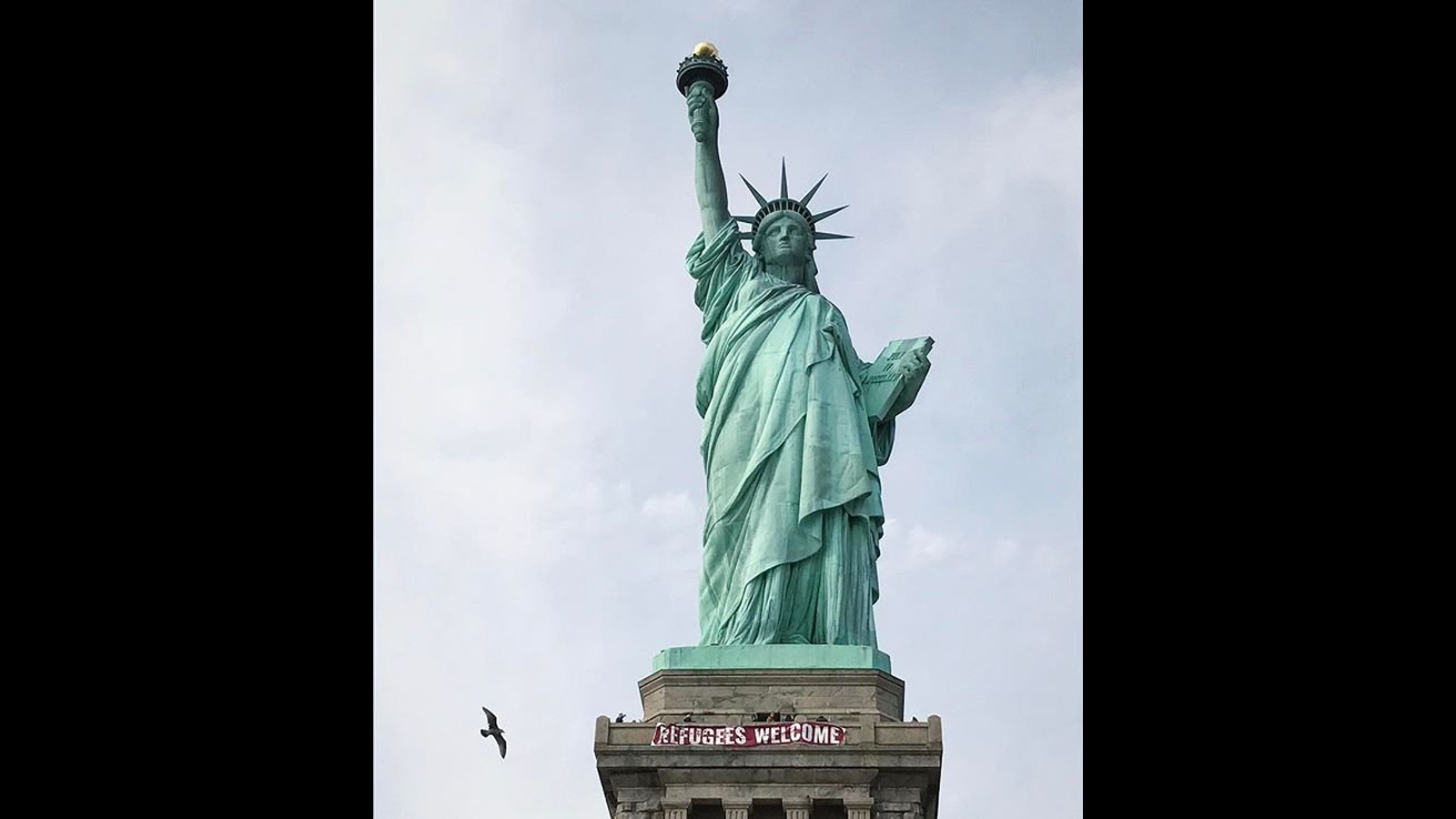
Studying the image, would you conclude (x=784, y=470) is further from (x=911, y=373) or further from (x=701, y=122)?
(x=701, y=122)

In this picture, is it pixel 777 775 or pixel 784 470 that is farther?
pixel 784 470

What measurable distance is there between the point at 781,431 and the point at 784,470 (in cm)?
76

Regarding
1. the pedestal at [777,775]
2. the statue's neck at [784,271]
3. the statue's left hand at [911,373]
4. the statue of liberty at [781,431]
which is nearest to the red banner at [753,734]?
the pedestal at [777,775]

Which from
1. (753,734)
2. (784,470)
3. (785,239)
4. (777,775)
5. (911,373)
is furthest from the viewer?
(785,239)

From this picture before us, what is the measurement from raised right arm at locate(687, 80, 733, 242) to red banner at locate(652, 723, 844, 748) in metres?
11.3

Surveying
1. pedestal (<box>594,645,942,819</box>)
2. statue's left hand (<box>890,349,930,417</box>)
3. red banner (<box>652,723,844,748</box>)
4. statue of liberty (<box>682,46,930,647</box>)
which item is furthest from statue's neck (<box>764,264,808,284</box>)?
red banner (<box>652,723,844,748</box>)

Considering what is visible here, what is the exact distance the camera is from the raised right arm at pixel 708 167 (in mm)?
36438

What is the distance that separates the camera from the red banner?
28016mm

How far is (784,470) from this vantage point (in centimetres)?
3303

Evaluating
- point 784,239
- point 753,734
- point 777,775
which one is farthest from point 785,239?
point 777,775

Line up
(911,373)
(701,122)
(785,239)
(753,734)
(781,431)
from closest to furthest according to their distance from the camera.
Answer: (753,734) < (781,431) < (911,373) < (785,239) < (701,122)

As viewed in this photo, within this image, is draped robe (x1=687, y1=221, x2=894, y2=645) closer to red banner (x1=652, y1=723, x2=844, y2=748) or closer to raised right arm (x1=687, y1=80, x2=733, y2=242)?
raised right arm (x1=687, y1=80, x2=733, y2=242)

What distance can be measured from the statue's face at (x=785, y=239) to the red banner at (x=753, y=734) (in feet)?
35.5
